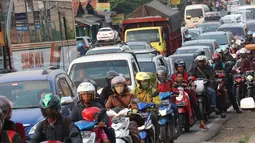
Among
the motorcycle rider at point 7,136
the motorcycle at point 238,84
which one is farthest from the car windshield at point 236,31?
the motorcycle rider at point 7,136

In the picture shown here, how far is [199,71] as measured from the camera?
17.0 metres

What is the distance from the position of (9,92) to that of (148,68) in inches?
261

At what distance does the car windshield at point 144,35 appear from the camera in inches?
1286

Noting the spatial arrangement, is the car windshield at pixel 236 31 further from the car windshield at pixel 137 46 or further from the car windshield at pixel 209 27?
the car windshield at pixel 137 46

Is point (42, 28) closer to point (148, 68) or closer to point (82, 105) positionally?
point (148, 68)

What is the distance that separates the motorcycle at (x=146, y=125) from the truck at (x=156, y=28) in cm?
2069

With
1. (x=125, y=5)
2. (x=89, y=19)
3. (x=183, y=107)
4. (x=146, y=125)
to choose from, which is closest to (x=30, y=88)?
(x=146, y=125)

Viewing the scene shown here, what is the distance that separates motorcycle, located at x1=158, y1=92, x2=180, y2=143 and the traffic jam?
0.06 feet

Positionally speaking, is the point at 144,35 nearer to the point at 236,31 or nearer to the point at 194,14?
the point at 236,31

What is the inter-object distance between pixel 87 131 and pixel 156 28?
82.3ft

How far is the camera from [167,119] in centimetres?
1297

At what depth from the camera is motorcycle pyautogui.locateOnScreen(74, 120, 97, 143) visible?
812 cm

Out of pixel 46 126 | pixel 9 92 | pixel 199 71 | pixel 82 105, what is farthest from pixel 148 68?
pixel 46 126

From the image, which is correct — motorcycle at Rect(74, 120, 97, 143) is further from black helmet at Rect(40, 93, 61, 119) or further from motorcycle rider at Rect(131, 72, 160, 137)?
motorcycle rider at Rect(131, 72, 160, 137)
